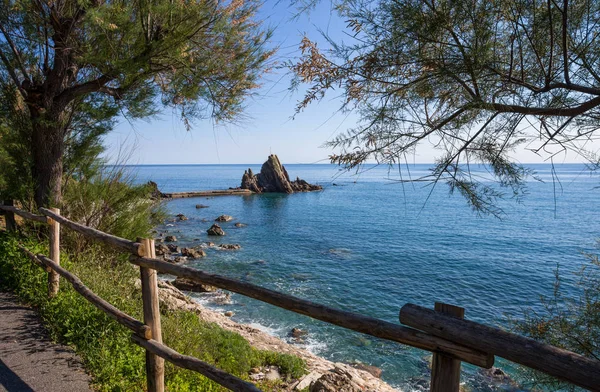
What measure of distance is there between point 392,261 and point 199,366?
2016 centimetres

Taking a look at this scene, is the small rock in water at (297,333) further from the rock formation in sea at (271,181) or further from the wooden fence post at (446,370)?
the rock formation in sea at (271,181)

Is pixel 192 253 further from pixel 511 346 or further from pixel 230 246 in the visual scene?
pixel 511 346

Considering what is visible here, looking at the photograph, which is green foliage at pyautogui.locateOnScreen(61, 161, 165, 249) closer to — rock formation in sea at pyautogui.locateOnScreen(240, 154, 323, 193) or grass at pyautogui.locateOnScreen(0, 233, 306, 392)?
grass at pyautogui.locateOnScreen(0, 233, 306, 392)

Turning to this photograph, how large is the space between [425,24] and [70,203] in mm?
8270

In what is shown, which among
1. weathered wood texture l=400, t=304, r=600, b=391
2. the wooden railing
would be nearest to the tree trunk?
the wooden railing

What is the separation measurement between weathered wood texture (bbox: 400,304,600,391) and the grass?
3.02 meters

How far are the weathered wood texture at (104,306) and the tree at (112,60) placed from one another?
317 cm

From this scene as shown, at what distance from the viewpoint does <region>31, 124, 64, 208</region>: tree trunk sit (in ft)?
26.5

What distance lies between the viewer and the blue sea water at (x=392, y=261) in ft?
38.4

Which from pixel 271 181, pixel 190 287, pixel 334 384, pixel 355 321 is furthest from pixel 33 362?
pixel 271 181

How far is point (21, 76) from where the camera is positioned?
8586 millimetres

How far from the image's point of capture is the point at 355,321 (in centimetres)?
228

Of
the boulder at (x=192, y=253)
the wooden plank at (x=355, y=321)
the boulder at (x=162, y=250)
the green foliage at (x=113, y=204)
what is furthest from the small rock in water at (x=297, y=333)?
the boulder at (x=162, y=250)

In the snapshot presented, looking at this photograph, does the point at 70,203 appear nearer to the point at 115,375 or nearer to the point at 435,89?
the point at 115,375
